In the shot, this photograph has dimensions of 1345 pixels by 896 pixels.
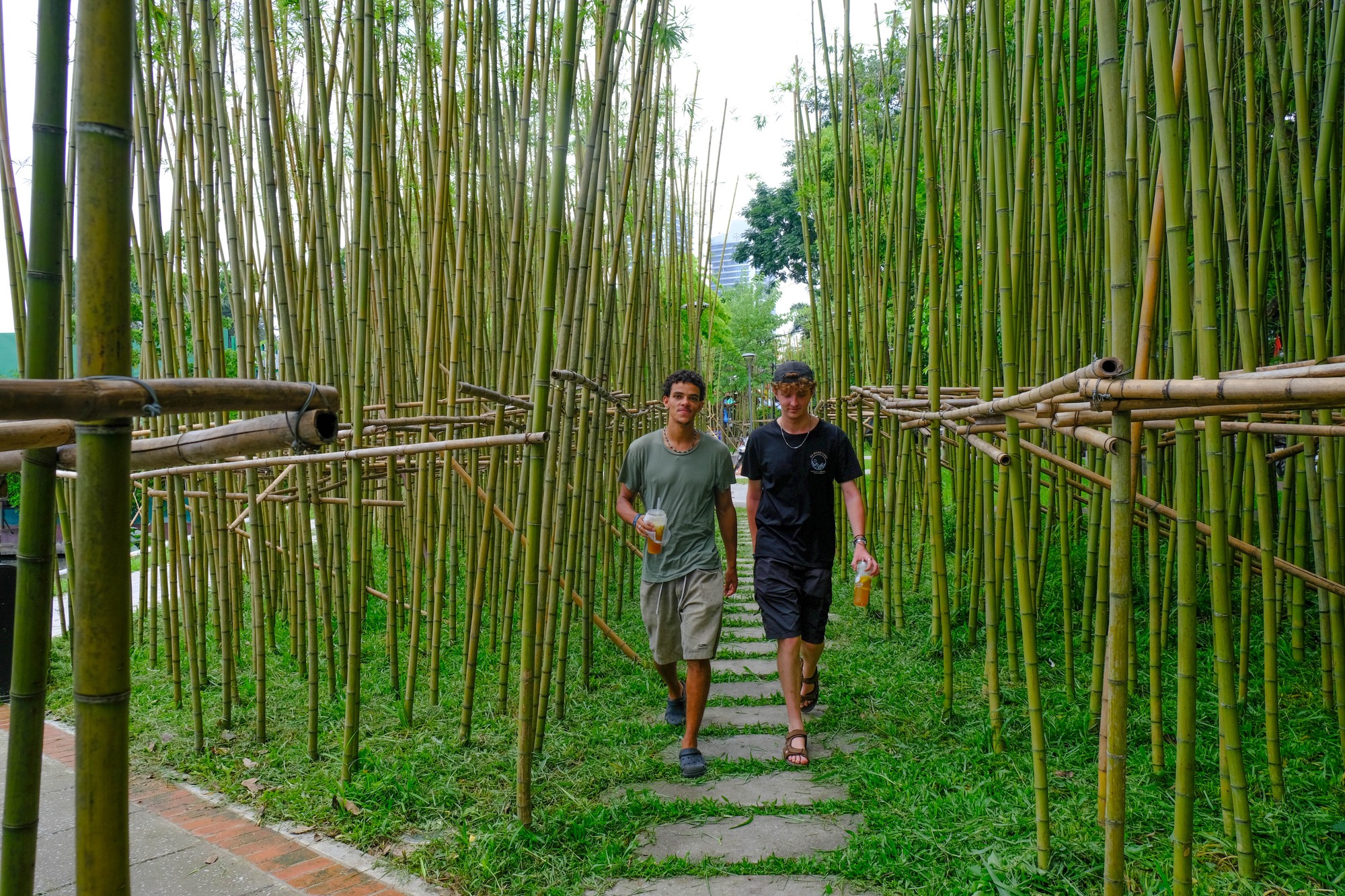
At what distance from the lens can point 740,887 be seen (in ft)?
5.98

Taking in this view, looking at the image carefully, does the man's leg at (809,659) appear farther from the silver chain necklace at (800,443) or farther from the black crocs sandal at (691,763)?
the silver chain necklace at (800,443)

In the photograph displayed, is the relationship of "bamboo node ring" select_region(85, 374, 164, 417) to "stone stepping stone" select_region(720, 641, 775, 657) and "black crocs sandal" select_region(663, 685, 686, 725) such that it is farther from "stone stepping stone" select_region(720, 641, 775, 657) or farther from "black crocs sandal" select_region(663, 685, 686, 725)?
"stone stepping stone" select_region(720, 641, 775, 657)

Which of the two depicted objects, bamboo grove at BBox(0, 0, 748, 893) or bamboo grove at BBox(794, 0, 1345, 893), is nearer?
bamboo grove at BBox(0, 0, 748, 893)

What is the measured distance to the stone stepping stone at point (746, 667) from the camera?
3.51 m

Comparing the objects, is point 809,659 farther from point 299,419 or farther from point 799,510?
point 299,419

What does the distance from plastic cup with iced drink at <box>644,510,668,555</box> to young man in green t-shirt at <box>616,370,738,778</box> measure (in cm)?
1

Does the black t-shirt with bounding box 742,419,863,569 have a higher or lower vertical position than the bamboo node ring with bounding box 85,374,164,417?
lower

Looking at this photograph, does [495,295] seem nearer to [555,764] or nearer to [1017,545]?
[555,764]

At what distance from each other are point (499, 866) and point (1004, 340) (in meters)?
1.61

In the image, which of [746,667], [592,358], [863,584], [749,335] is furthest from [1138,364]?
[749,335]

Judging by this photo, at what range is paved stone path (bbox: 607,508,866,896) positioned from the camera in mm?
1829

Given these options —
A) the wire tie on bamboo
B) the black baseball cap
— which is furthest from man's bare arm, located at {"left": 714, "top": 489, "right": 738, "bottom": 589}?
the wire tie on bamboo

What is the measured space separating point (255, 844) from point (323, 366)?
181 cm

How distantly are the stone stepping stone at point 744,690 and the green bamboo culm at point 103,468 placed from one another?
102 inches
